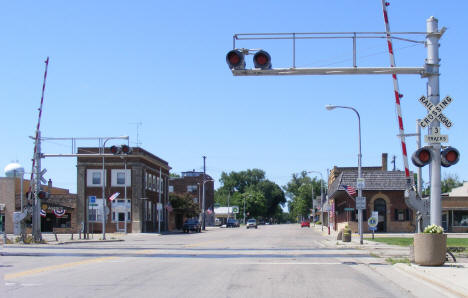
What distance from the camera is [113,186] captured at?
211 ft

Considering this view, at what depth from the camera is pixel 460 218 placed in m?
56.1

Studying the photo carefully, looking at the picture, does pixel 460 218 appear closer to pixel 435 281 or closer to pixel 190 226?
pixel 190 226

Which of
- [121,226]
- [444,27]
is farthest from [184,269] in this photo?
[121,226]

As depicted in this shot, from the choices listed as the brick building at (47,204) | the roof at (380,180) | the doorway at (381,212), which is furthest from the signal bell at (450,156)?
the brick building at (47,204)

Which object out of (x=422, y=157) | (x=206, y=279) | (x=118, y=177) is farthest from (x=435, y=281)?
(x=118, y=177)

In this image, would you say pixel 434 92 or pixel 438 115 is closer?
pixel 438 115

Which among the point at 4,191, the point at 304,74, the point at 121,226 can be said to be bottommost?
the point at 121,226

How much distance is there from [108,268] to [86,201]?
48.5 meters

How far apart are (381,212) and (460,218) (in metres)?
8.28

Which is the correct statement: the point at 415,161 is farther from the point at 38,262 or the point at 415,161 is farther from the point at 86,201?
the point at 86,201

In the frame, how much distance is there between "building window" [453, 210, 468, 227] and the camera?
183 feet

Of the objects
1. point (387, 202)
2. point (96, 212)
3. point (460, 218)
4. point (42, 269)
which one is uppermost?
point (387, 202)

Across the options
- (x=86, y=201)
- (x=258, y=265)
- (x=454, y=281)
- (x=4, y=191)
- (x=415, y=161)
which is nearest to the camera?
(x=454, y=281)

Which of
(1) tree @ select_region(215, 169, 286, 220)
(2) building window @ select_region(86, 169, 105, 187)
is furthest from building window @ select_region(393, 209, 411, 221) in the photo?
(1) tree @ select_region(215, 169, 286, 220)
